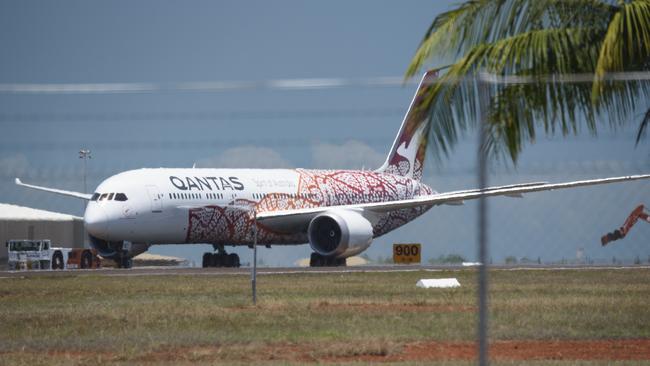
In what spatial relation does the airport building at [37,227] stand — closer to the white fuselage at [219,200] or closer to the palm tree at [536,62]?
the white fuselage at [219,200]

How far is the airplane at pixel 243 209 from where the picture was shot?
41.0 m

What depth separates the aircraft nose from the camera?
40.1 metres

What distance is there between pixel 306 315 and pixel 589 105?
9.18m

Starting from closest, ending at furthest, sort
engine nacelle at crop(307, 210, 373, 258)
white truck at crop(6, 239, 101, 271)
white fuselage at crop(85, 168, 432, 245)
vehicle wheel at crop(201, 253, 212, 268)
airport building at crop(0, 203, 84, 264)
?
white fuselage at crop(85, 168, 432, 245) < engine nacelle at crop(307, 210, 373, 258) < vehicle wheel at crop(201, 253, 212, 268) < white truck at crop(6, 239, 101, 271) < airport building at crop(0, 203, 84, 264)

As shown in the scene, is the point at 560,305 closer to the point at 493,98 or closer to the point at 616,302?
the point at 616,302

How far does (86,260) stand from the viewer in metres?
56.1

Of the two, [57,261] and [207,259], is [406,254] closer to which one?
[207,259]

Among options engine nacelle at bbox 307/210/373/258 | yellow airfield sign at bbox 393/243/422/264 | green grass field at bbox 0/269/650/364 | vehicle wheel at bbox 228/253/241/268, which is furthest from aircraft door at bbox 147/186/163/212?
green grass field at bbox 0/269/650/364

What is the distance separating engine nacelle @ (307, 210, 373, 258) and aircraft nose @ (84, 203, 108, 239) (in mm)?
6986

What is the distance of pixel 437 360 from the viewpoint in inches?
552

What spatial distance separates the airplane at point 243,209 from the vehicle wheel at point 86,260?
32.6 feet

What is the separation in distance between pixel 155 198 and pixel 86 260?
15580mm

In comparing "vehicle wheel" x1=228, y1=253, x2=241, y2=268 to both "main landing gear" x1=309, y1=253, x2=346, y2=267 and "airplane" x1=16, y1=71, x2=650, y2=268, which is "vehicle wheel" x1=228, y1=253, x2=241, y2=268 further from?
"main landing gear" x1=309, y1=253, x2=346, y2=267

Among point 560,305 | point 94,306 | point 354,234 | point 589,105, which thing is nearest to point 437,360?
point 589,105
